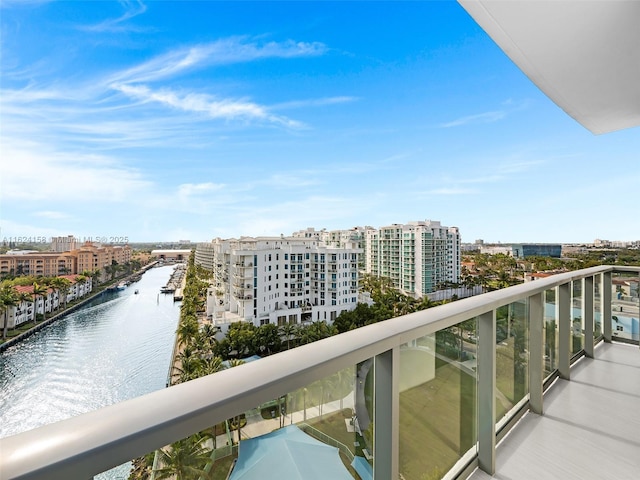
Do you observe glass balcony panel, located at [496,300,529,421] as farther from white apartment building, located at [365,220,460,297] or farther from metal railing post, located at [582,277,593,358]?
white apartment building, located at [365,220,460,297]

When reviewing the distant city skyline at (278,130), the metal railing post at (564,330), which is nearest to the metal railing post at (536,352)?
the metal railing post at (564,330)

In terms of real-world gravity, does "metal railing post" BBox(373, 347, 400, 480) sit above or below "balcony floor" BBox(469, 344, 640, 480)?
above

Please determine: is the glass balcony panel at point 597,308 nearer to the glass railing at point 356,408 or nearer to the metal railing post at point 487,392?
the glass railing at point 356,408

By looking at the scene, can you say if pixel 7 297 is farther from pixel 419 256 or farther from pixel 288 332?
pixel 419 256

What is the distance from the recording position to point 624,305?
247 centimetres

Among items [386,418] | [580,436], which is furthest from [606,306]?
[386,418]

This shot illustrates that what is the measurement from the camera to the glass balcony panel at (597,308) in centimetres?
228

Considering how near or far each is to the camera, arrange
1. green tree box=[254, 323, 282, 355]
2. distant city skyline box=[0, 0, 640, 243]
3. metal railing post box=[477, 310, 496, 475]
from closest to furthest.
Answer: metal railing post box=[477, 310, 496, 475]
distant city skyline box=[0, 0, 640, 243]
green tree box=[254, 323, 282, 355]

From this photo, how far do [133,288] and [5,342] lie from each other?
12.3 m

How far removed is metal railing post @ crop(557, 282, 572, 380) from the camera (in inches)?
69.6

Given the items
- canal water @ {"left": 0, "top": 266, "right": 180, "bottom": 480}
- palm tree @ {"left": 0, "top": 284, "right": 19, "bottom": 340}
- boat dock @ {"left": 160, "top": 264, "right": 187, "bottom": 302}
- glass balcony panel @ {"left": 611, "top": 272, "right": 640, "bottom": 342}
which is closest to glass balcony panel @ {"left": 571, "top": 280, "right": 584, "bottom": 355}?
glass balcony panel @ {"left": 611, "top": 272, "right": 640, "bottom": 342}

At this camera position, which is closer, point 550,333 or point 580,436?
point 580,436

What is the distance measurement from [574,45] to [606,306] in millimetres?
2014

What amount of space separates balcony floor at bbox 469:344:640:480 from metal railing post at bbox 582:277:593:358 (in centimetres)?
30
